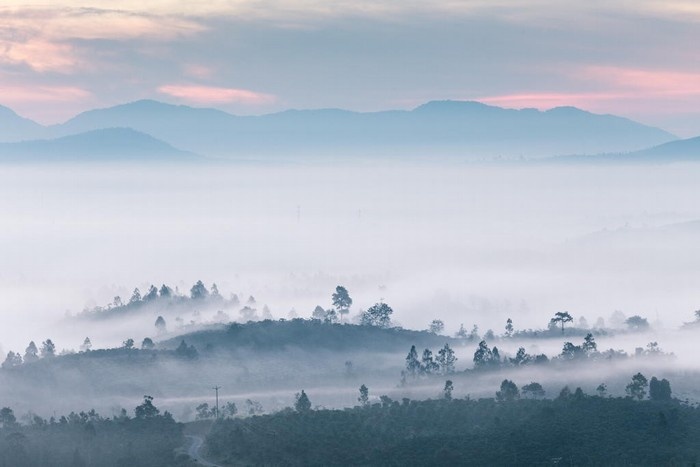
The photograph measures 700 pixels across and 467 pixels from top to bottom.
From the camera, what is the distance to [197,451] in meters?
172

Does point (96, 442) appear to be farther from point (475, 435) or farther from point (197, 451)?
point (475, 435)

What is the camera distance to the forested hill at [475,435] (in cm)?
16050

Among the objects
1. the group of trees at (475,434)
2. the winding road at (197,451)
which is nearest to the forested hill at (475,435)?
the group of trees at (475,434)

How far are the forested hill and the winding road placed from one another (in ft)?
5.58

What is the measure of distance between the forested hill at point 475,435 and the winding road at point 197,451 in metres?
1.70

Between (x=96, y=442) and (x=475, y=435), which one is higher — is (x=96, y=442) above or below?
above

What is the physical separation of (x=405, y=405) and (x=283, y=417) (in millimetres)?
17525

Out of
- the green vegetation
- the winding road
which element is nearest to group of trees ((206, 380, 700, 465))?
the winding road

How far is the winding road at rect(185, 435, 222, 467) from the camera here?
165 m

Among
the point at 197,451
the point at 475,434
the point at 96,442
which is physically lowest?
the point at 197,451

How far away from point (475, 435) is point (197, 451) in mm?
35234

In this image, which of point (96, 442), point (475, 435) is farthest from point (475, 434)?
point (96, 442)

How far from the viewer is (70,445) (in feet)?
586

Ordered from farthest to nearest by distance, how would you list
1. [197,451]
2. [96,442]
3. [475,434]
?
1. [96,442]
2. [197,451]
3. [475,434]
